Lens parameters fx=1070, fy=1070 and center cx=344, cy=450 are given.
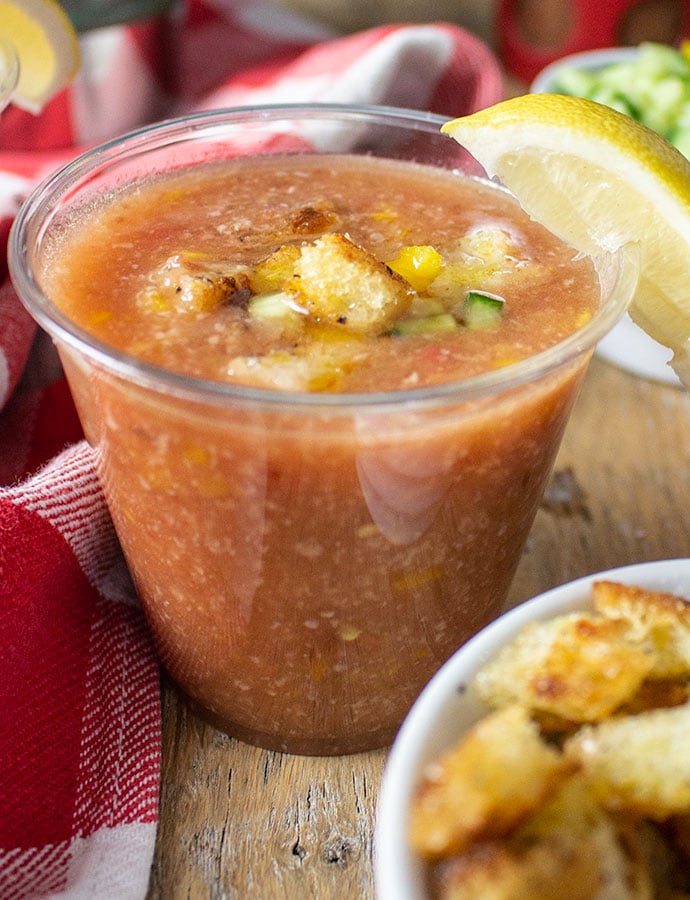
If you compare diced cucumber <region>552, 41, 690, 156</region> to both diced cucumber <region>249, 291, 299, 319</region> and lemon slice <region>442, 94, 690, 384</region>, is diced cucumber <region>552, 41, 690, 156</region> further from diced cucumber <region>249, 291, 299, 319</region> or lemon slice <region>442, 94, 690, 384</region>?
diced cucumber <region>249, 291, 299, 319</region>

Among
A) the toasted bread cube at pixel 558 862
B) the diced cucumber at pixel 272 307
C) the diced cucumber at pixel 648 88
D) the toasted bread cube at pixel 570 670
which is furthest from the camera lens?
the diced cucumber at pixel 648 88

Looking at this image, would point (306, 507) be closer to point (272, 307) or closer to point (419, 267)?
point (272, 307)

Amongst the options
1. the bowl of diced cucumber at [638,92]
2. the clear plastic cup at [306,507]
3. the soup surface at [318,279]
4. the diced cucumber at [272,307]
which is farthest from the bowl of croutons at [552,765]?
the bowl of diced cucumber at [638,92]

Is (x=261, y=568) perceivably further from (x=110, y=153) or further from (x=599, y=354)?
(x=599, y=354)

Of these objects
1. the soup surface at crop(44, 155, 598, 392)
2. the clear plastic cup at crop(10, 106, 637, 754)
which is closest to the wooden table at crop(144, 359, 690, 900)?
the clear plastic cup at crop(10, 106, 637, 754)

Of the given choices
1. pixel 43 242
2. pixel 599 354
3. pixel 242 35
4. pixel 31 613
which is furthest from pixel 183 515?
pixel 242 35

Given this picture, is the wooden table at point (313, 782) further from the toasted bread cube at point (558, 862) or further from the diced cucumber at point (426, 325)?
the diced cucumber at point (426, 325)
